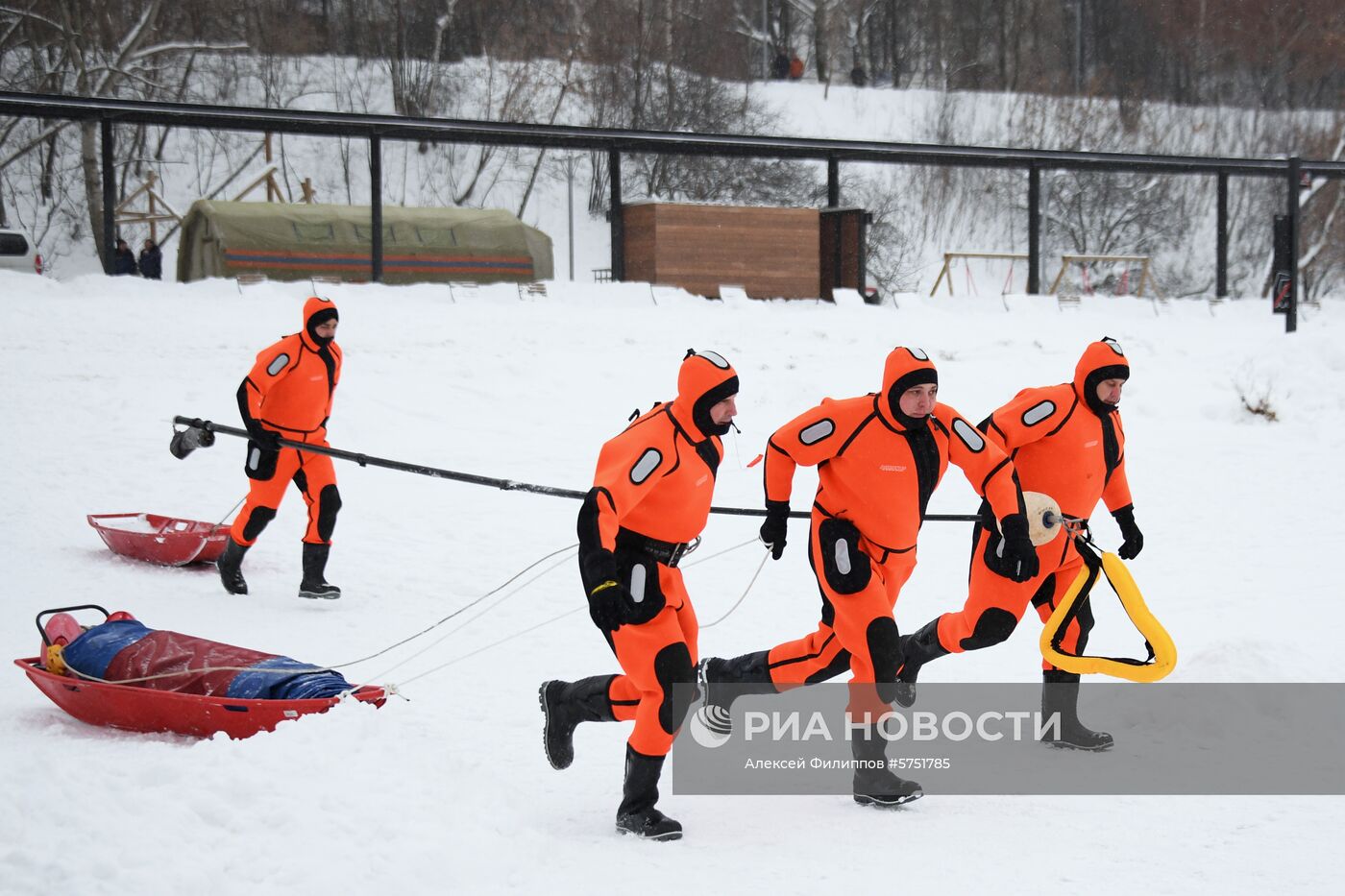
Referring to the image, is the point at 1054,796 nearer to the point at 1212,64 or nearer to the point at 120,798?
the point at 120,798

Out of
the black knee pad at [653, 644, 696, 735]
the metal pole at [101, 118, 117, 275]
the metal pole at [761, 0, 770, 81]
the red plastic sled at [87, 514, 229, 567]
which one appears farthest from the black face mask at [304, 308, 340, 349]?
the metal pole at [761, 0, 770, 81]

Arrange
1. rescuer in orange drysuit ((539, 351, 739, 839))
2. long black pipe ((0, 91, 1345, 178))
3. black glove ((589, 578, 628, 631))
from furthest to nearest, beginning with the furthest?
long black pipe ((0, 91, 1345, 178)) < rescuer in orange drysuit ((539, 351, 739, 839)) < black glove ((589, 578, 628, 631))

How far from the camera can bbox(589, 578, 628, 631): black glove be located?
4.54m

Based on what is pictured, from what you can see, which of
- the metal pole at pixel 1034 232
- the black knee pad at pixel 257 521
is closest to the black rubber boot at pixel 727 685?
the black knee pad at pixel 257 521

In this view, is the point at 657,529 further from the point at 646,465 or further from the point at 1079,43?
the point at 1079,43

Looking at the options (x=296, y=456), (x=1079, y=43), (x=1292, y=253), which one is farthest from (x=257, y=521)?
(x=1079, y=43)

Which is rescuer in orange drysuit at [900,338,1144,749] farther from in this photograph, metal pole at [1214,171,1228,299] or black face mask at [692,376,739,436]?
metal pole at [1214,171,1228,299]

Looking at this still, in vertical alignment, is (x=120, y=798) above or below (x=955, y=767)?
above

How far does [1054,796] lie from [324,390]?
18.2ft

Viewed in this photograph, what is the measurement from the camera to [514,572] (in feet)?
32.7

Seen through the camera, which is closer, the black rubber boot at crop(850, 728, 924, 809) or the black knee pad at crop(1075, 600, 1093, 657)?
the black rubber boot at crop(850, 728, 924, 809)

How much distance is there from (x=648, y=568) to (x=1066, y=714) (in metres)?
2.38

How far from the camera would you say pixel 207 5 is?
126 ft

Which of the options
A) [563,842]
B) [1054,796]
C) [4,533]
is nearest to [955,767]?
[1054,796]
